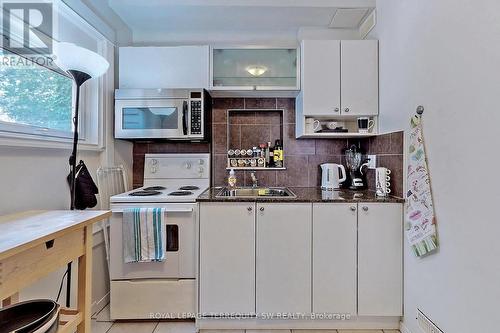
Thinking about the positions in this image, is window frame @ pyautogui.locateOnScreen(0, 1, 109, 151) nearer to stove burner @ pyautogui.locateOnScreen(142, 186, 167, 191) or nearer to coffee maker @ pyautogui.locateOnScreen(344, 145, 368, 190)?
stove burner @ pyautogui.locateOnScreen(142, 186, 167, 191)

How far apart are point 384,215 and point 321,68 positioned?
3.96 ft

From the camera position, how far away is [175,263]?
1979 mm

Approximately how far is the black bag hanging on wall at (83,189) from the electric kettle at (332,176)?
1832mm

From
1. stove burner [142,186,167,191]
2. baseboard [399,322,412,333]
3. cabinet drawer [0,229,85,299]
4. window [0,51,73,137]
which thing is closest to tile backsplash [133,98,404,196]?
stove burner [142,186,167,191]

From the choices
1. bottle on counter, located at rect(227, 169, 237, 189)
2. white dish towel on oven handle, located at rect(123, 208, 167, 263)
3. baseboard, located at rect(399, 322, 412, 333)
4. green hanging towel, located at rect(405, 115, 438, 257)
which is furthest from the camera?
bottle on counter, located at rect(227, 169, 237, 189)

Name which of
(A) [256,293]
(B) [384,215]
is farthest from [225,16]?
(A) [256,293]

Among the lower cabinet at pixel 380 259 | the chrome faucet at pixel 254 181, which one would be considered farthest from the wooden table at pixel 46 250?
the lower cabinet at pixel 380 259

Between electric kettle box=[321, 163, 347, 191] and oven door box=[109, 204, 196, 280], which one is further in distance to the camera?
electric kettle box=[321, 163, 347, 191]

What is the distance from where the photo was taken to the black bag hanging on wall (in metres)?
1.85

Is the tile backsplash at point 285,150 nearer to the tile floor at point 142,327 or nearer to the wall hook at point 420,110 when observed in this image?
the wall hook at point 420,110

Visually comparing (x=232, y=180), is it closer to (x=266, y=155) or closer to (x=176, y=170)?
(x=266, y=155)

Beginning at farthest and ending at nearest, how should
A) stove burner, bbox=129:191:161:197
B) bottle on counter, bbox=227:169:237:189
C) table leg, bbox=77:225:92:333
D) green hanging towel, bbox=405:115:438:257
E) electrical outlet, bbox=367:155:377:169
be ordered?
bottle on counter, bbox=227:169:237:189
electrical outlet, bbox=367:155:377:169
stove burner, bbox=129:191:161:197
green hanging towel, bbox=405:115:438:257
table leg, bbox=77:225:92:333

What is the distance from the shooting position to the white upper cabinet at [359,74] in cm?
221

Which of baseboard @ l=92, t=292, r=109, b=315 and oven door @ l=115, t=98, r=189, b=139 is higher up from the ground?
oven door @ l=115, t=98, r=189, b=139
